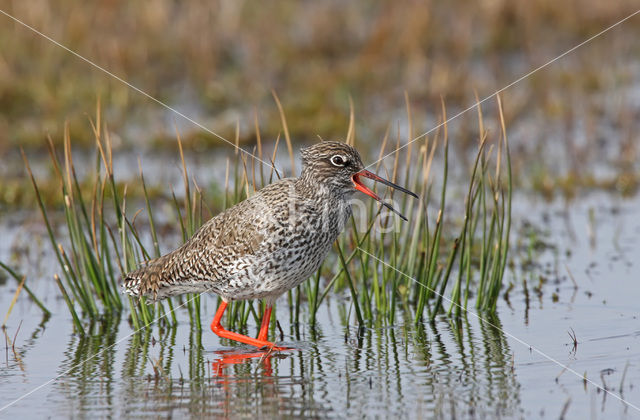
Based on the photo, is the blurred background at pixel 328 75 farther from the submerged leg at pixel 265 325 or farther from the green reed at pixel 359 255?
the submerged leg at pixel 265 325

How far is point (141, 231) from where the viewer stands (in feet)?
40.3

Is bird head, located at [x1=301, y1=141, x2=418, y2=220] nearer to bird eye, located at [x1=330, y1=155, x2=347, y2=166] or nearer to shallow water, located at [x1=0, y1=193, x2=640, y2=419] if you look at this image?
bird eye, located at [x1=330, y1=155, x2=347, y2=166]

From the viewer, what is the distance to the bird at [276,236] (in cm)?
754

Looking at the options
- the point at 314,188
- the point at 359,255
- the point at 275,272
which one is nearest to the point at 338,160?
the point at 314,188

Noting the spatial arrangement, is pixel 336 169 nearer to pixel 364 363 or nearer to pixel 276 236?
pixel 276 236

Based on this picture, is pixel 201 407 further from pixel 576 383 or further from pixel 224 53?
pixel 224 53

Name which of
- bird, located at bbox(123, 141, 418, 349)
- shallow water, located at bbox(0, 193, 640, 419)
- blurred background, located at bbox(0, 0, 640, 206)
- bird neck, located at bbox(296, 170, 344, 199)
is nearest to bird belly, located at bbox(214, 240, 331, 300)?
bird, located at bbox(123, 141, 418, 349)

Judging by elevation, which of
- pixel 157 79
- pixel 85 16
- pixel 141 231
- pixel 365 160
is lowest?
pixel 141 231

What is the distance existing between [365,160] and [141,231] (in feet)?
12.7

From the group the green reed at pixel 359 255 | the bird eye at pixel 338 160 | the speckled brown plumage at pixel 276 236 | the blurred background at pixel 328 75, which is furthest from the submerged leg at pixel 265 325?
the blurred background at pixel 328 75

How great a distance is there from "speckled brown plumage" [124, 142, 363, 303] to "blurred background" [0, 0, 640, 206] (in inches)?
236

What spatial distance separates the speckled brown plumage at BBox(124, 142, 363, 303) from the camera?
753cm

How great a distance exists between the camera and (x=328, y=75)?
60.2ft

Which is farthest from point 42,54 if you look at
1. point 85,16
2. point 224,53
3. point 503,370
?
point 503,370
